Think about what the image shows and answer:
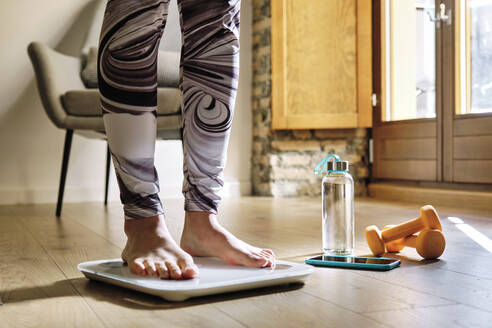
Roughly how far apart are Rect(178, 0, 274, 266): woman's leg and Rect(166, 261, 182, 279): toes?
150mm

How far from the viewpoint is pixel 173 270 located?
3.05ft

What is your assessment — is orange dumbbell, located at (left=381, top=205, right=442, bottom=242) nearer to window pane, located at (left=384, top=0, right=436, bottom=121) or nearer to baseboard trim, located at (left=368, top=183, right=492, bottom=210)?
baseboard trim, located at (left=368, top=183, right=492, bottom=210)

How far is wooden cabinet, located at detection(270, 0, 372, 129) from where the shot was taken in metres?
3.33

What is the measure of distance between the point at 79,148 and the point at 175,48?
79cm

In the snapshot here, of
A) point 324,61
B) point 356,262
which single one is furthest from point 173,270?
point 324,61

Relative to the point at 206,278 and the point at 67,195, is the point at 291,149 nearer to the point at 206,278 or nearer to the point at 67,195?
the point at 67,195

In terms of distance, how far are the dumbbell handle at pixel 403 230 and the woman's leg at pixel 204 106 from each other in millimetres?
428

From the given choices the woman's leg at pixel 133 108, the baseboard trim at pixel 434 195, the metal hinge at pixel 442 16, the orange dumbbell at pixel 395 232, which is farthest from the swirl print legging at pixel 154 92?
the metal hinge at pixel 442 16

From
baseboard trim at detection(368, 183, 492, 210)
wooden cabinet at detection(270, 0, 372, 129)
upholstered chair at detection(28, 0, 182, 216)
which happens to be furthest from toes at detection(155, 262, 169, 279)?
wooden cabinet at detection(270, 0, 372, 129)

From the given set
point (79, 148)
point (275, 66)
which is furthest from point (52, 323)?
point (275, 66)

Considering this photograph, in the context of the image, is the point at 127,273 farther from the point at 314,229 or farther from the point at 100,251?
the point at 314,229

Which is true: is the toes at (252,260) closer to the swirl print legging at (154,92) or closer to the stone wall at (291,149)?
the swirl print legging at (154,92)

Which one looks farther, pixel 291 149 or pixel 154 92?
pixel 291 149

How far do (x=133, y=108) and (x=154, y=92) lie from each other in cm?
5
